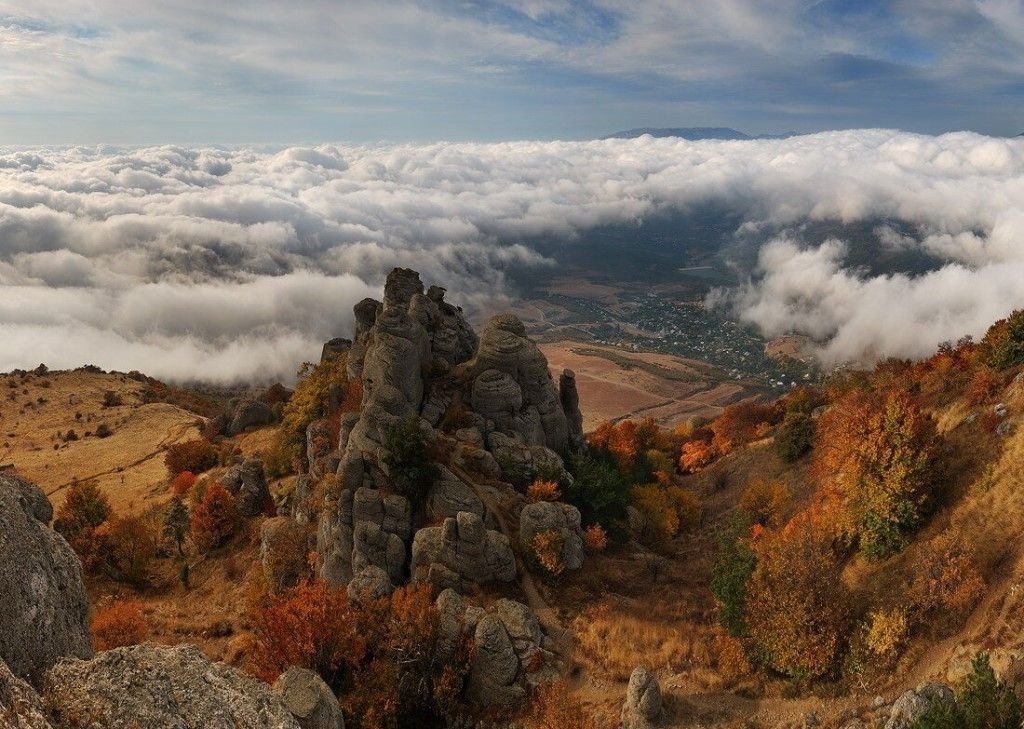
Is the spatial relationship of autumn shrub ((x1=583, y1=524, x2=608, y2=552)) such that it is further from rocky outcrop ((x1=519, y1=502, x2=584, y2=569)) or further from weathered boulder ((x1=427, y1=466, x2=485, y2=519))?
weathered boulder ((x1=427, y1=466, x2=485, y2=519))

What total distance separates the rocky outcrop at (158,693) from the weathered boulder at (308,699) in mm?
4911

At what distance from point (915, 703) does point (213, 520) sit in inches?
1742

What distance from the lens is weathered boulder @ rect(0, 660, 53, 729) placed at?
27.0 feet

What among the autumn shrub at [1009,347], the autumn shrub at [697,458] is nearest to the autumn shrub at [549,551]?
the autumn shrub at [1009,347]

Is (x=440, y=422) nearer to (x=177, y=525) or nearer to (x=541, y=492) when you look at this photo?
(x=541, y=492)

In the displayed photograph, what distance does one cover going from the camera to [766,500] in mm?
49094

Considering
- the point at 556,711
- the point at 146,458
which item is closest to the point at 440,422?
the point at 556,711

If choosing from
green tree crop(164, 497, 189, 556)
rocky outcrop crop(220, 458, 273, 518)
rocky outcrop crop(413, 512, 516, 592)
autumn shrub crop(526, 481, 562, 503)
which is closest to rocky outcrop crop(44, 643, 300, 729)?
rocky outcrop crop(413, 512, 516, 592)

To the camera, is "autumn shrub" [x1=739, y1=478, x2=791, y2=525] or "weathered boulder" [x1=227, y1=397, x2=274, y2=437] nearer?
"autumn shrub" [x1=739, y1=478, x2=791, y2=525]

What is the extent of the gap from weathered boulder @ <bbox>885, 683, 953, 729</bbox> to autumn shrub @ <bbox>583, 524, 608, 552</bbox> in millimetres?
20184

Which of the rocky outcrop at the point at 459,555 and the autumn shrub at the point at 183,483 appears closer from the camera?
the rocky outcrop at the point at 459,555

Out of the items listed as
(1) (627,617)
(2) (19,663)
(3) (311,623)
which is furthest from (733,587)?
(2) (19,663)

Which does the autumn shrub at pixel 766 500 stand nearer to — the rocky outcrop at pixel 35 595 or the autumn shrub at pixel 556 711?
the autumn shrub at pixel 556 711

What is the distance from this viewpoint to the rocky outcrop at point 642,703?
74.2 ft
